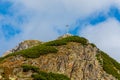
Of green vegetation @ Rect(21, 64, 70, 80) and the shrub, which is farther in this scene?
the shrub

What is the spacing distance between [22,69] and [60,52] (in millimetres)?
12158

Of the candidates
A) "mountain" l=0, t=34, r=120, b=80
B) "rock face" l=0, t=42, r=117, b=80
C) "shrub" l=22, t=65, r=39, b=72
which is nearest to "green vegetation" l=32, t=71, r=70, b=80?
"mountain" l=0, t=34, r=120, b=80

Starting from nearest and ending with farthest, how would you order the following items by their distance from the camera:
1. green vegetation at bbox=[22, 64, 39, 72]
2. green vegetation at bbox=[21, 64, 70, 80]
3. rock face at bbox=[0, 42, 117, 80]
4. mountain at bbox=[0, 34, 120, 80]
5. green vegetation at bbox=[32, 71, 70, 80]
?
green vegetation at bbox=[32, 71, 70, 80], green vegetation at bbox=[21, 64, 70, 80], green vegetation at bbox=[22, 64, 39, 72], mountain at bbox=[0, 34, 120, 80], rock face at bbox=[0, 42, 117, 80]

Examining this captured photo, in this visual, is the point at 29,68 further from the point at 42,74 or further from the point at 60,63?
the point at 60,63

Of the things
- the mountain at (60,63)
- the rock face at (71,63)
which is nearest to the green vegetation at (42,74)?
the mountain at (60,63)

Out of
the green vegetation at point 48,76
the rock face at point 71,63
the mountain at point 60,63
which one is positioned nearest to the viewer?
the green vegetation at point 48,76

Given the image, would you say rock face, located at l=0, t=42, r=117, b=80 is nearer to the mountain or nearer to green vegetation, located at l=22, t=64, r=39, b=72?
the mountain

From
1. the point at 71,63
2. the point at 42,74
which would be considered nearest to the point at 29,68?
the point at 42,74

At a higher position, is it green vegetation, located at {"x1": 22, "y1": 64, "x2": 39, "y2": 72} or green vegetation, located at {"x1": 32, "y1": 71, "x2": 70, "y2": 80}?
green vegetation, located at {"x1": 22, "y1": 64, "x2": 39, "y2": 72}

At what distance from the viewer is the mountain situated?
210ft

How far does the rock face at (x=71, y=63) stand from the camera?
69.4 metres

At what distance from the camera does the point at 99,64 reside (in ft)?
261

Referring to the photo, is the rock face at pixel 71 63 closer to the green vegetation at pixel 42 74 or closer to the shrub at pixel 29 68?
the shrub at pixel 29 68

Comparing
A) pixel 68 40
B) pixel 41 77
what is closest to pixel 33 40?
pixel 68 40
